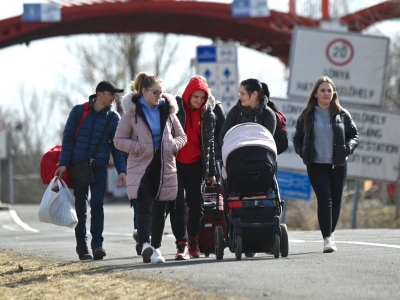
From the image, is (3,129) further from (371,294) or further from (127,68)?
(371,294)

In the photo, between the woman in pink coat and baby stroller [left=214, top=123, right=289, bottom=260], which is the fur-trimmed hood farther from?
baby stroller [left=214, top=123, right=289, bottom=260]

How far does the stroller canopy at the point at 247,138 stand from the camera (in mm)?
11047

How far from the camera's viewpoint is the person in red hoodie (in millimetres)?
11578

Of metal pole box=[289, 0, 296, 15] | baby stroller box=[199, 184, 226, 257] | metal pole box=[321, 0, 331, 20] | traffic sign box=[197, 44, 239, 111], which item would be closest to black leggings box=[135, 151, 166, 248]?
baby stroller box=[199, 184, 226, 257]

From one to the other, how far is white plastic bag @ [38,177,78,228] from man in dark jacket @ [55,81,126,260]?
0.45 feet

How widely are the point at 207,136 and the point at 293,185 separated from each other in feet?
40.1

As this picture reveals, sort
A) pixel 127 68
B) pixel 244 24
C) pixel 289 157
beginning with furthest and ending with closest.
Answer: pixel 127 68
pixel 244 24
pixel 289 157

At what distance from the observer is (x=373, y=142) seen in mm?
22562

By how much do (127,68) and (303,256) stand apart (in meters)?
47.8

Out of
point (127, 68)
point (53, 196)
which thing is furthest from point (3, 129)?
point (53, 196)

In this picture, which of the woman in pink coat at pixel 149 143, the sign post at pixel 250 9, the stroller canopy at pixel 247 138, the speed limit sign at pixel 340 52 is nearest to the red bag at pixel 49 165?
the woman in pink coat at pixel 149 143

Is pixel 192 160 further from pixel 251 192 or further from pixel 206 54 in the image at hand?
pixel 206 54

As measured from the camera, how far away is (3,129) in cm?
4338

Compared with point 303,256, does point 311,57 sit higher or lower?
higher
